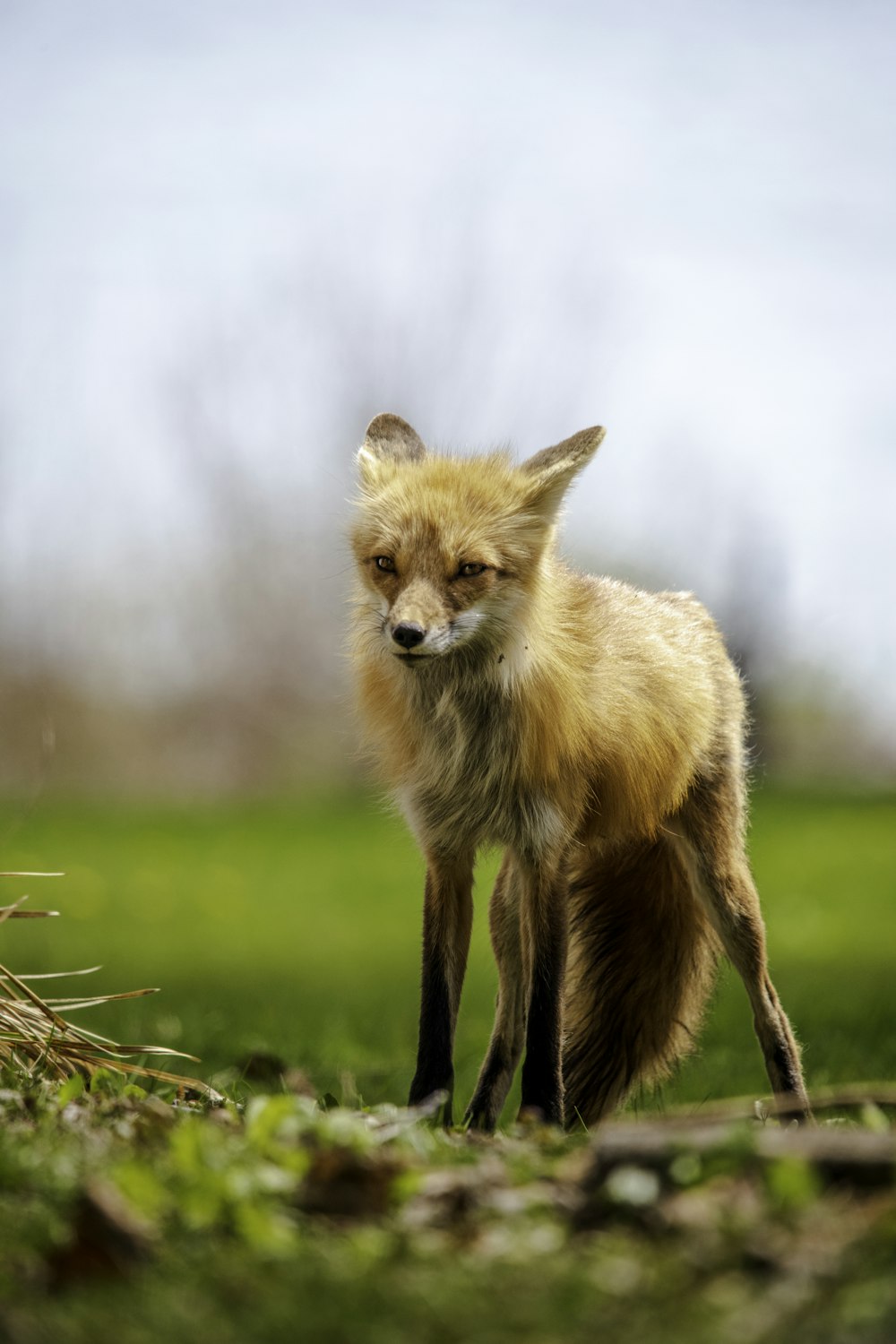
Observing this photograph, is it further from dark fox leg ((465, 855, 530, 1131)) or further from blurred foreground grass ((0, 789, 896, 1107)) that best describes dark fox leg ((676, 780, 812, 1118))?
dark fox leg ((465, 855, 530, 1131))

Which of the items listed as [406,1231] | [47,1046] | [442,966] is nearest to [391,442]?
[442,966]

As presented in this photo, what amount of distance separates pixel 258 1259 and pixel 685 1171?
31.5 inches

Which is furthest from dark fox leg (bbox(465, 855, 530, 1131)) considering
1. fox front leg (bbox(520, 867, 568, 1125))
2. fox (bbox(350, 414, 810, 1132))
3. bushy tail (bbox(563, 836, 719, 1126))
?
bushy tail (bbox(563, 836, 719, 1126))

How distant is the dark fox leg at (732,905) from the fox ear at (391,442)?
1722 mm

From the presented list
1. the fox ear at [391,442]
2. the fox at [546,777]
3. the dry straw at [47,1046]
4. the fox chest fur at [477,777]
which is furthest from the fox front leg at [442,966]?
the fox ear at [391,442]

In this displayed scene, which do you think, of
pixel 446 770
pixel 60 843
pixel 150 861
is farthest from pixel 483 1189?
pixel 60 843

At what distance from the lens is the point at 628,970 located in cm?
529

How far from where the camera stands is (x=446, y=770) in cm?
452

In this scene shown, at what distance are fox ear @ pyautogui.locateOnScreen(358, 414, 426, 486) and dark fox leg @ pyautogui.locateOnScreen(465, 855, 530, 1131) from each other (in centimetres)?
156

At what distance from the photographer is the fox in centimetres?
433

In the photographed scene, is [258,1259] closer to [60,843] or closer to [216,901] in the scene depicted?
[216,901]

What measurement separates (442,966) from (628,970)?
3.56ft

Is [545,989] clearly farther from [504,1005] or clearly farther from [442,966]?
[504,1005]

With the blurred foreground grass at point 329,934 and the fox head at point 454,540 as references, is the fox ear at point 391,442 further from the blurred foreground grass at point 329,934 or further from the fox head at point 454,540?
the blurred foreground grass at point 329,934
